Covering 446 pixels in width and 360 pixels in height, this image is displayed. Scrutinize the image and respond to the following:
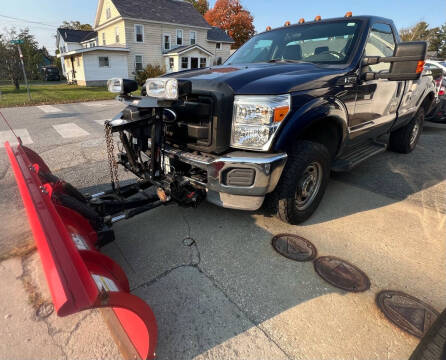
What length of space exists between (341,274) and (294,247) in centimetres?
48

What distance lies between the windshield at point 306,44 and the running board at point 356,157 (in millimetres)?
1164

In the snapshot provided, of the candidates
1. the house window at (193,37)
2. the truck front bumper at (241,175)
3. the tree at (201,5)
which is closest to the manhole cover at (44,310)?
the truck front bumper at (241,175)

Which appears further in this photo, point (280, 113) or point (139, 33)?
point (139, 33)

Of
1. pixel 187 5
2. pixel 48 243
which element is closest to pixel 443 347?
pixel 48 243

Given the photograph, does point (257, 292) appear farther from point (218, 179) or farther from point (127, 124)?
point (127, 124)

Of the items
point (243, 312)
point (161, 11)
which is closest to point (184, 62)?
point (161, 11)

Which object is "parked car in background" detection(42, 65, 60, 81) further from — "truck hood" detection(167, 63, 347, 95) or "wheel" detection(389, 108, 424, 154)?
"truck hood" detection(167, 63, 347, 95)

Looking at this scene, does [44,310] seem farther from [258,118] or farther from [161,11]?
[161,11]

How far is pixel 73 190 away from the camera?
7.59 feet

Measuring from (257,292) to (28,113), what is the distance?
10975 mm

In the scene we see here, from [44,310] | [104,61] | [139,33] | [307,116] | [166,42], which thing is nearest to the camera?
[44,310]

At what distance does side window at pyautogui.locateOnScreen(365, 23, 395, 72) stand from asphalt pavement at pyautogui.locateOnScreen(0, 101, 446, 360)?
1664mm

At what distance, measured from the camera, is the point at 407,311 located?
2.01 metres

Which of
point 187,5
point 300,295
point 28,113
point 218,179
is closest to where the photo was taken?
point 300,295
